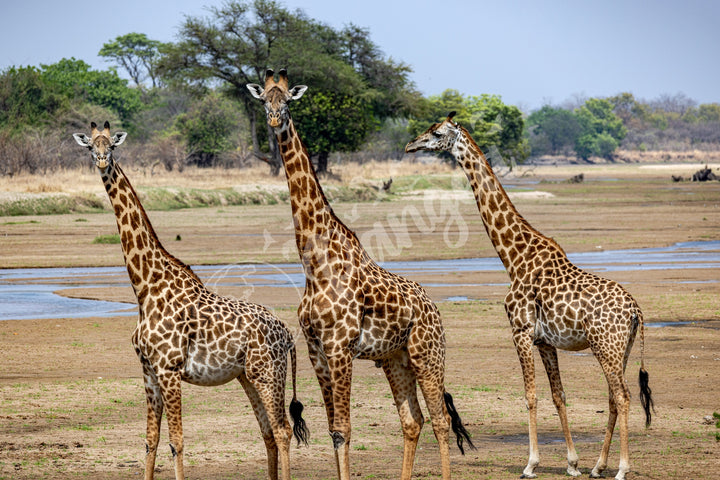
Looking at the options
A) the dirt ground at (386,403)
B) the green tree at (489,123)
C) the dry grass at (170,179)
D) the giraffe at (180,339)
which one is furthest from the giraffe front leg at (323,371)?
the green tree at (489,123)

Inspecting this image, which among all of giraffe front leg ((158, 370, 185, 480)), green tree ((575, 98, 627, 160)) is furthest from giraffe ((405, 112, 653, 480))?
green tree ((575, 98, 627, 160))

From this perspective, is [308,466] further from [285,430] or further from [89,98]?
[89,98]

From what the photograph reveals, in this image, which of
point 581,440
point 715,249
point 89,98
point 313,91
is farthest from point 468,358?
point 89,98

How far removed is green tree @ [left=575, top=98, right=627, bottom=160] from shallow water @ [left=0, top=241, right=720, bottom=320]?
479 feet

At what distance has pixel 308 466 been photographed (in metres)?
10.0

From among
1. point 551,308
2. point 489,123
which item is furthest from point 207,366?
point 489,123

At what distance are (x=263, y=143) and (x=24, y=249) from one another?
40581 millimetres

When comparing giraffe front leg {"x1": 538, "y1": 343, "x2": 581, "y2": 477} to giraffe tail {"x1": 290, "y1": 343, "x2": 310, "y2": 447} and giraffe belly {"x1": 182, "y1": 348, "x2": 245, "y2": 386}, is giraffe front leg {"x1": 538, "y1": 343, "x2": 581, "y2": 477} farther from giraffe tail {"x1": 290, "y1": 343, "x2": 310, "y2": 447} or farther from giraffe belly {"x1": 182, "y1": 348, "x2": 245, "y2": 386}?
giraffe belly {"x1": 182, "y1": 348, "x2": 245, "y2": 386}

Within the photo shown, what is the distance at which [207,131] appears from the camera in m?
79.8

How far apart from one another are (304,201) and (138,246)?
1527 millimetres

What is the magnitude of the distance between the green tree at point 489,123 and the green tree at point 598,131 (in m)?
65.9

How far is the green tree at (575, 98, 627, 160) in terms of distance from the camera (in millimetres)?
174750

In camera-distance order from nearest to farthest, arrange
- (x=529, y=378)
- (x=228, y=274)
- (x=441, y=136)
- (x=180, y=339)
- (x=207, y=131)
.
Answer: (x=180, y=339) → (x=529, y=378) → (x=441, y=136) → (x=228, y=274) → (x=207, y=131)

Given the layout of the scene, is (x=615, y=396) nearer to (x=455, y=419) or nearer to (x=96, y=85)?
(x=455, y=419)
